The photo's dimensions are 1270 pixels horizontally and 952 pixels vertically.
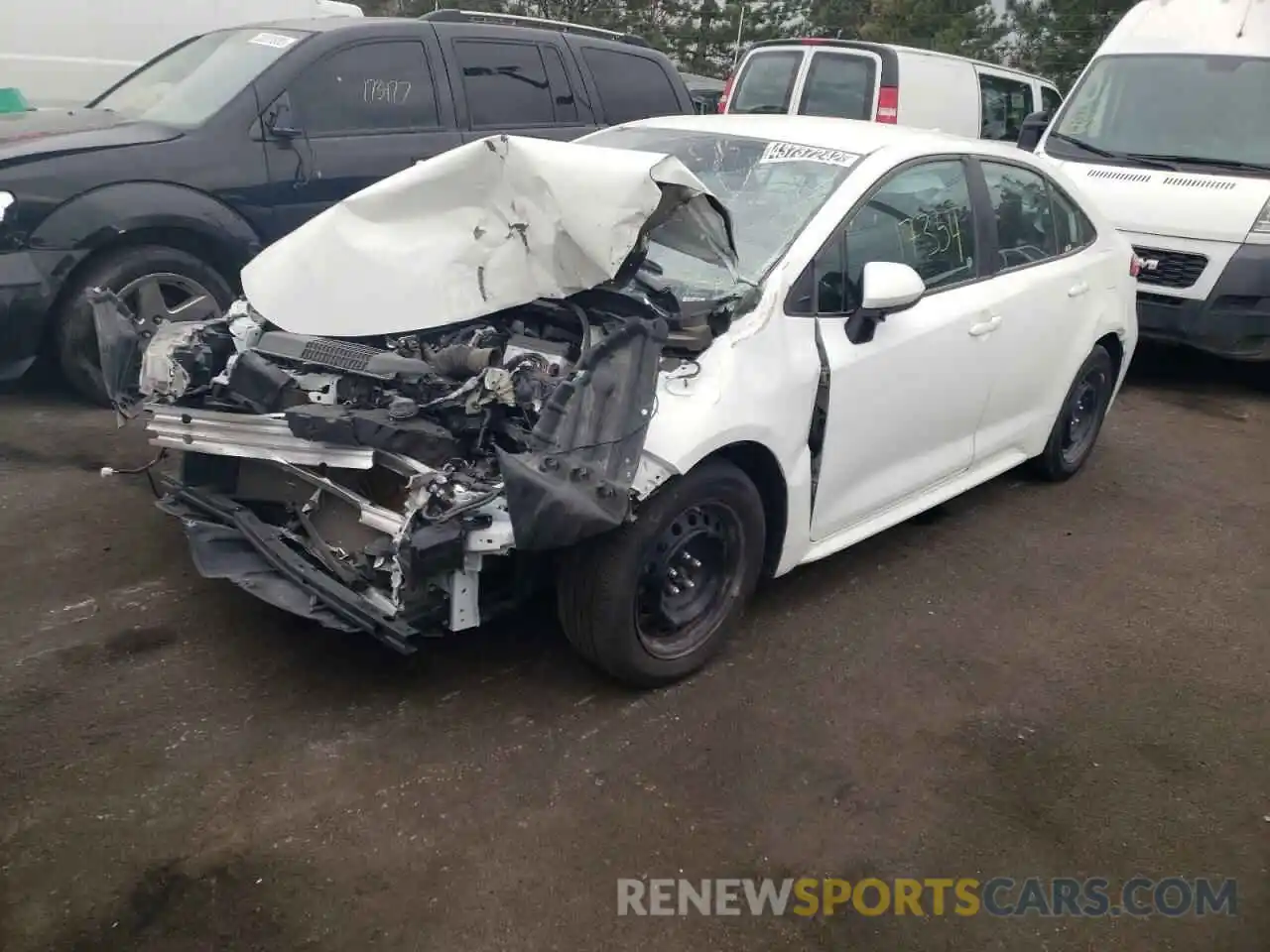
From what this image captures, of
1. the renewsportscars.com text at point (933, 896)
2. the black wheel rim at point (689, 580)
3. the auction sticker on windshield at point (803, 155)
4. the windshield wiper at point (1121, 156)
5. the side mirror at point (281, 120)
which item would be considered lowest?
the renewsportscars.com text at point (933, 896)

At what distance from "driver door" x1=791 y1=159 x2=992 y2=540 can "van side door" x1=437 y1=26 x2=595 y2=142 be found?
3.35 m

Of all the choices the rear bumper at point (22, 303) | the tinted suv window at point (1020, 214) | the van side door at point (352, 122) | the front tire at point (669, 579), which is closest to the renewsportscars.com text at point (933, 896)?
the front tire at point (669, 579)

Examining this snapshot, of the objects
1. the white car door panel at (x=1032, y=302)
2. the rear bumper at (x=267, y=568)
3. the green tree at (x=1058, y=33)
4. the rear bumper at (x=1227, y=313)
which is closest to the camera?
the rear bumper at (x=267, y=568)

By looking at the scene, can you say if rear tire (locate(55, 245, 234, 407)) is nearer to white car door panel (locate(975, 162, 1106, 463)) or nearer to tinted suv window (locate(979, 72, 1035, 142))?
white car door panel (locate(975, 162, 1106, 463))

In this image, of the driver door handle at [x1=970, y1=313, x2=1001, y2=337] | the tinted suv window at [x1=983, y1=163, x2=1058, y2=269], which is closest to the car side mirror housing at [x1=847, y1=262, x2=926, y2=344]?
the driver door handle at [x1=970, y1=313, x2=1001, y2=337]

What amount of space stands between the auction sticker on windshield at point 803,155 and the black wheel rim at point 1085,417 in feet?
7.20

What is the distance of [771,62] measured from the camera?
10430mm

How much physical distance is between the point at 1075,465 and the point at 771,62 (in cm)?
627

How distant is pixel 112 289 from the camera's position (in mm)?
5434

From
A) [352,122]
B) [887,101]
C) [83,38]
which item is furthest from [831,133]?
[83,38]

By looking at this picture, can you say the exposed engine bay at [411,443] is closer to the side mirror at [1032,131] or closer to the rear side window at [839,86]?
the side mirror at [1032,131]

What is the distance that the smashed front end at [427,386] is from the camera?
2955 mm

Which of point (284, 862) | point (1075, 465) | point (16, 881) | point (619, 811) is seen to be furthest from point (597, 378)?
point (1075, 465)

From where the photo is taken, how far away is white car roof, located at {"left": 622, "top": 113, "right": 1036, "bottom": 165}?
164 inches
